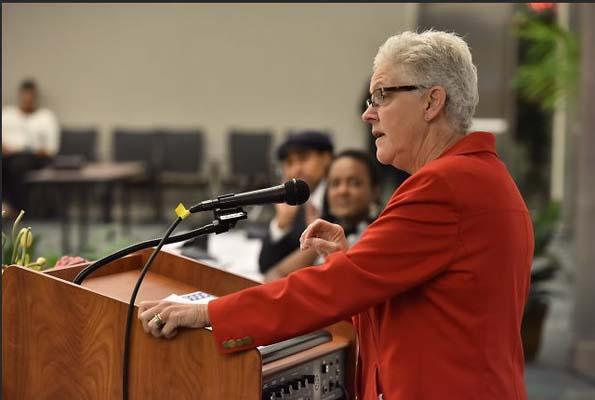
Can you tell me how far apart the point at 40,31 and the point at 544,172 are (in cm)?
606

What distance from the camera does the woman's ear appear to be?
57.7 inches

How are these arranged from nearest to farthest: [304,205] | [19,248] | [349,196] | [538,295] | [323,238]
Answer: [323,238] → [19,248] → [349,196] → [304,205] → [538,295]

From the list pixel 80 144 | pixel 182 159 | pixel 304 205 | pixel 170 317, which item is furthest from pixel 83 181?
pixel 170 317

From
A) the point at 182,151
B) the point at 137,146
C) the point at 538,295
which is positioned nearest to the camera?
the point at 538,295

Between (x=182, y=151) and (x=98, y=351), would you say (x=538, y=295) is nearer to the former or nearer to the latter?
(x=98, y=351)

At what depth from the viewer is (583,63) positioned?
4.45 m

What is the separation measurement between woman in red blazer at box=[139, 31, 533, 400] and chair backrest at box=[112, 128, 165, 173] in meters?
8.14

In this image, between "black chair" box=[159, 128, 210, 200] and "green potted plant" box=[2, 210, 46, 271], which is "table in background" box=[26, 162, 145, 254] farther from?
"green potted plant" box=[2, 210, 46, 271]

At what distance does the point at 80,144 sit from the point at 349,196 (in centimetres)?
688

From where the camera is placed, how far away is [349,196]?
329 cm

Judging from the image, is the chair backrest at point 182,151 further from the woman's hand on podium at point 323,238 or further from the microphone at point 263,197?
the microphone at point 263,197

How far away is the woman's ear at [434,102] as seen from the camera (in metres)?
1.47

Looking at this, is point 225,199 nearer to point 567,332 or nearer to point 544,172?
point 567,332

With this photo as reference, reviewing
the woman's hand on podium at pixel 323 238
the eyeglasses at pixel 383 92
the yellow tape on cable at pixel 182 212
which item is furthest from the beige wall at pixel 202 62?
the yellow tape on cable at pixel 182 212
